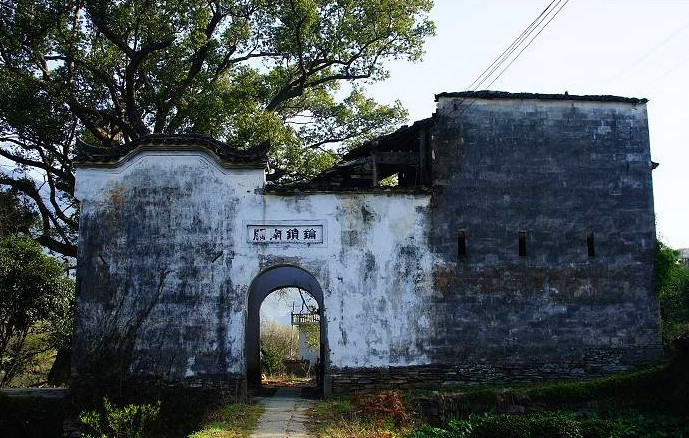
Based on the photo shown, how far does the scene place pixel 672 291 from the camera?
758 inches

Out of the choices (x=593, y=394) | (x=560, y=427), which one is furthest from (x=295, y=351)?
(x=560, y=427)

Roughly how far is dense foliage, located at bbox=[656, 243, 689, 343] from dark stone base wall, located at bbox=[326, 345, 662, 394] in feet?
4.77

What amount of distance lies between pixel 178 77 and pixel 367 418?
12275 millimetres

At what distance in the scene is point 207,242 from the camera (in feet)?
46.5

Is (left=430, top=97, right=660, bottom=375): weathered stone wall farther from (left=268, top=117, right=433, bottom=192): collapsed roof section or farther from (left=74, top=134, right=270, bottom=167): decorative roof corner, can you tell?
(left=74, top=134, right=270, bottom=167): decorative roof corner

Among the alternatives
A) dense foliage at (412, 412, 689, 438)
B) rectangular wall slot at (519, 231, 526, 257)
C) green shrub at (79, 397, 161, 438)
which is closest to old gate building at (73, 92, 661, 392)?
rectangular wall slot at (519, 231, 526, 257)

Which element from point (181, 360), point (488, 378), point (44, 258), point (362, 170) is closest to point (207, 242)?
point (181, 360)

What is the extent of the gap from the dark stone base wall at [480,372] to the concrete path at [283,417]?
97 centimetres

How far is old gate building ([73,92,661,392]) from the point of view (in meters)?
13.9

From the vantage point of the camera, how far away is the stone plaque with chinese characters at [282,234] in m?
14.2

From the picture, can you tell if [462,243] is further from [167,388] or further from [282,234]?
[167,388]

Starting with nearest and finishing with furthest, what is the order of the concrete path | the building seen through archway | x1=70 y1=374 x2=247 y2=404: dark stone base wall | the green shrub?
the concrete path
the green shrub
x1=70 y1=374 x2=247 y2=404: dark stone base wall
the building seen through archway

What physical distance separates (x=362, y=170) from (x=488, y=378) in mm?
5416

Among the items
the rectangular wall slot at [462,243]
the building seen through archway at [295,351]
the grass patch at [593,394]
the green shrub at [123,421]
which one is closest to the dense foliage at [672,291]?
the grass patch at [593,394]
